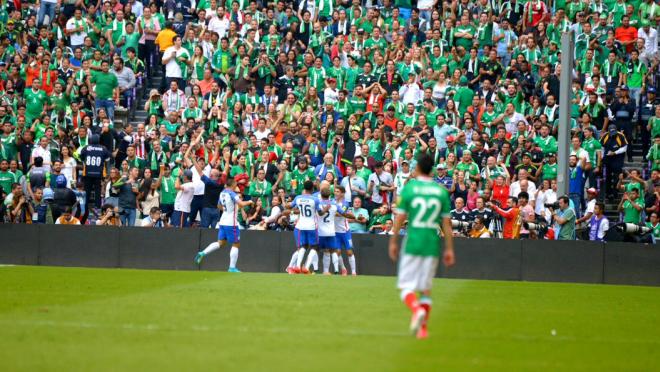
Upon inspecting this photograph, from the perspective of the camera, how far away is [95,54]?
104ft

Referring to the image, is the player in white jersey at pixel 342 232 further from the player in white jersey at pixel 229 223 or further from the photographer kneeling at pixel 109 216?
the photographer kneeling at pixel 109 216

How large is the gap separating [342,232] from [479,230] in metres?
3.53

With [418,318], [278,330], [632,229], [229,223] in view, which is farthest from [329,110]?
[418,318]

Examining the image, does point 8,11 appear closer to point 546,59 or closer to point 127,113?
point 127,113

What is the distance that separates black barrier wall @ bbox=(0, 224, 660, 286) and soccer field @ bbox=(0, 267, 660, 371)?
4.62 metres

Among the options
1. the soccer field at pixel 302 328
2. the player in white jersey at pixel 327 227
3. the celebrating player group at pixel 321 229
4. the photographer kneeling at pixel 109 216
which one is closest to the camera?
the soccer field at pixel 302 328

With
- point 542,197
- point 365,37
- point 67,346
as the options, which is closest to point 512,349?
point 67,346

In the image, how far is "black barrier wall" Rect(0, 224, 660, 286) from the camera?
84.1ft

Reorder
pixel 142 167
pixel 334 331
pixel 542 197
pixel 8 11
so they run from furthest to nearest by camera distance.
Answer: pixel 8 11, pixel 142 167, pixel 542 197, pixel 334 331

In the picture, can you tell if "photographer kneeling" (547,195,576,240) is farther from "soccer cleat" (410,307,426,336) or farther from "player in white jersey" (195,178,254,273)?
"soccer cleat" (410,307,426,336)

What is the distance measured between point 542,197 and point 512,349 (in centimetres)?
1524

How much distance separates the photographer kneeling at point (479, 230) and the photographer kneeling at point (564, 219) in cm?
169

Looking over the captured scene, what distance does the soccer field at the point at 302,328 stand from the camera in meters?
10.9

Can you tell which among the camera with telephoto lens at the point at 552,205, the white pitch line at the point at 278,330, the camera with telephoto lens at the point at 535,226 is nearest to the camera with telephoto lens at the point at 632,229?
the camera with telephoto lens at the point at 552,205
